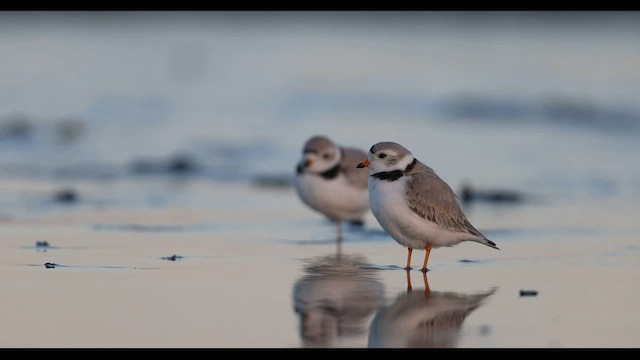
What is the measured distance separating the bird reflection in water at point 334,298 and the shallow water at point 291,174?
0.08 ft

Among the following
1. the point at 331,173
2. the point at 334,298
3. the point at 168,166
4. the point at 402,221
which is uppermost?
the point at 168,166

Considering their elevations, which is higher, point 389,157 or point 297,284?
point 389,157

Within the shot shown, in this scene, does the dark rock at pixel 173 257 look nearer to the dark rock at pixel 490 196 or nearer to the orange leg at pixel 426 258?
the orange leg at pixel 426 258

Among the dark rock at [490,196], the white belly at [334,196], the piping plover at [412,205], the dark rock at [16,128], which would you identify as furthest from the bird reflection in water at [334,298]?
the dark rock at [16,128]

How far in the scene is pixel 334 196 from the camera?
10531 millimetres

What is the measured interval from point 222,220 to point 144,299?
11.8 ft

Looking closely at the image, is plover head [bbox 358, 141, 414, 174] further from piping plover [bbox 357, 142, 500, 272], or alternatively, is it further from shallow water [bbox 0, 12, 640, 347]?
shallow water [bbox 0, 12, 640, 347]

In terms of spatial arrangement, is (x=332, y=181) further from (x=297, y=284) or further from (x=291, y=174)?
(x=297, y=284)

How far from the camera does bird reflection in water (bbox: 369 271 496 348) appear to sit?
5.98 m

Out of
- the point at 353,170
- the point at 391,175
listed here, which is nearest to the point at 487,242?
the point at 391,175

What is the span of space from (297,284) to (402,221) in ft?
3.66

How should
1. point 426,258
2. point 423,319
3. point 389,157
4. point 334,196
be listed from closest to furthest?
point 423,319
point 426,258
point 389,157
point 334,196

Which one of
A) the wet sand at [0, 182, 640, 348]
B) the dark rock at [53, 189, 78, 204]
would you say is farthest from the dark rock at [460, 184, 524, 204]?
the dark rock at [53, 189, 78, 204]

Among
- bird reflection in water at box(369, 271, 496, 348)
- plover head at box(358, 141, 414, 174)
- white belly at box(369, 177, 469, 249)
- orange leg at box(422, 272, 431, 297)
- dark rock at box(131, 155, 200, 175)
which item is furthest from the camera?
dark rock at box(131, 155, 200, 175)
